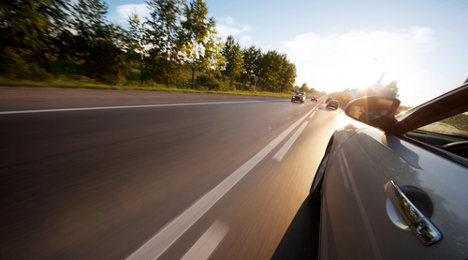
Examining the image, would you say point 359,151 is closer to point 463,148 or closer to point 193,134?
point 463,148

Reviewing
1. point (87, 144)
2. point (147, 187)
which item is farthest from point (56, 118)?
point (147, 187)

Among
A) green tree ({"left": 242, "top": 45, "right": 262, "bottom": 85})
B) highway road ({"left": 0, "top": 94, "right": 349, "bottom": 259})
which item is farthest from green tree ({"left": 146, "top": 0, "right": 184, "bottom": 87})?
→ green tree ({"left": 242, "top": 45, "right": 262, "bottom": 85})

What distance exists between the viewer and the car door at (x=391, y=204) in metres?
0.61

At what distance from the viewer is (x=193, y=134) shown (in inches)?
171

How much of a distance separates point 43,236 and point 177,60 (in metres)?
25.3

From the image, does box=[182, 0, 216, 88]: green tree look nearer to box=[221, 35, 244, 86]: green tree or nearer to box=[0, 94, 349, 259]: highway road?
box=[221, 35, 244, 86]: green tree

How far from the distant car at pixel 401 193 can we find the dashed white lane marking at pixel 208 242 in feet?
2.93

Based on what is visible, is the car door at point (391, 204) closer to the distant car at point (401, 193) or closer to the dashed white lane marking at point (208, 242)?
the distant car at point (401, 193)

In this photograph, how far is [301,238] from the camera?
1689 mm

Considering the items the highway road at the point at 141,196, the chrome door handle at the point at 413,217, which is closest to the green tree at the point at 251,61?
the highway road at the point at 141,196

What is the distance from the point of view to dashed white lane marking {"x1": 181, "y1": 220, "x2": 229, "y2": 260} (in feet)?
4.58

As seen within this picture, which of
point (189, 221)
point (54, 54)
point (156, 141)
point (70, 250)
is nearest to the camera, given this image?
point (70, 250)

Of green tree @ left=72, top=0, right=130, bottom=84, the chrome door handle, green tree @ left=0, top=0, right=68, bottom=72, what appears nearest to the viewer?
the chrome door handle

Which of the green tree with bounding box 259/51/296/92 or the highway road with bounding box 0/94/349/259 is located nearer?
the highway road with bounding box 0/94/349/259
